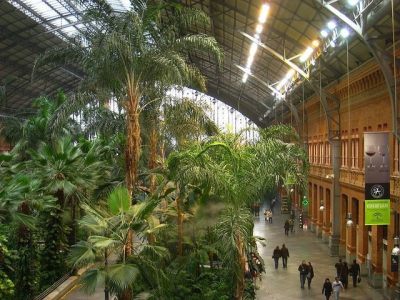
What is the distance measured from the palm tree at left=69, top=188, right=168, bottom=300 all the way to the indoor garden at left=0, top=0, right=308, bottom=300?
3 cm

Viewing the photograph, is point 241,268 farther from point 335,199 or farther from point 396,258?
point 335,199

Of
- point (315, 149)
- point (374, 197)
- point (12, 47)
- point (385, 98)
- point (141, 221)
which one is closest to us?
point (141, 221)

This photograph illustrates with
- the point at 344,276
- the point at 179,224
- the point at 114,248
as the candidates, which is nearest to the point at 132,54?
the point at 179,224

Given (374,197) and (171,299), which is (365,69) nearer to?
(374,197)

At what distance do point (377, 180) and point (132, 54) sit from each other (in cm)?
782

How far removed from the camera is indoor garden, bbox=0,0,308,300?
11.2 meters

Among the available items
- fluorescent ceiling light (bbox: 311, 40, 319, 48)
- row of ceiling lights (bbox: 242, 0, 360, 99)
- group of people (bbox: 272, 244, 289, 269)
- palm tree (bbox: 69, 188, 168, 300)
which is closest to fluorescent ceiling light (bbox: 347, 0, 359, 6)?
row of ceiling lights (bbox: 242, 0, 360, 99)

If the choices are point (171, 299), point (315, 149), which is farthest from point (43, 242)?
point (315, 149)

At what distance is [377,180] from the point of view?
1594cm

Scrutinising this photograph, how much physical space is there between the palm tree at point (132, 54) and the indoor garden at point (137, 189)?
0.10ft

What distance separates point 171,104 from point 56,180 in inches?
239

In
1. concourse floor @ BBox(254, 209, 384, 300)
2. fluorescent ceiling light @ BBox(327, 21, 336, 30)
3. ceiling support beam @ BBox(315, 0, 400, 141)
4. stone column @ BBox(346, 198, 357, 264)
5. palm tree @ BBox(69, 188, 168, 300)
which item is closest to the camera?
palm tree @ BBox(69, 188, 168, 300)

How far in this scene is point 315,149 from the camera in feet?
128

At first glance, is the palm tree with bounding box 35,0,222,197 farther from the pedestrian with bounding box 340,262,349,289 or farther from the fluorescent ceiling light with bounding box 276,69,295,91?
the fluorescent ceiling light with bounding box 276,69,295,91
